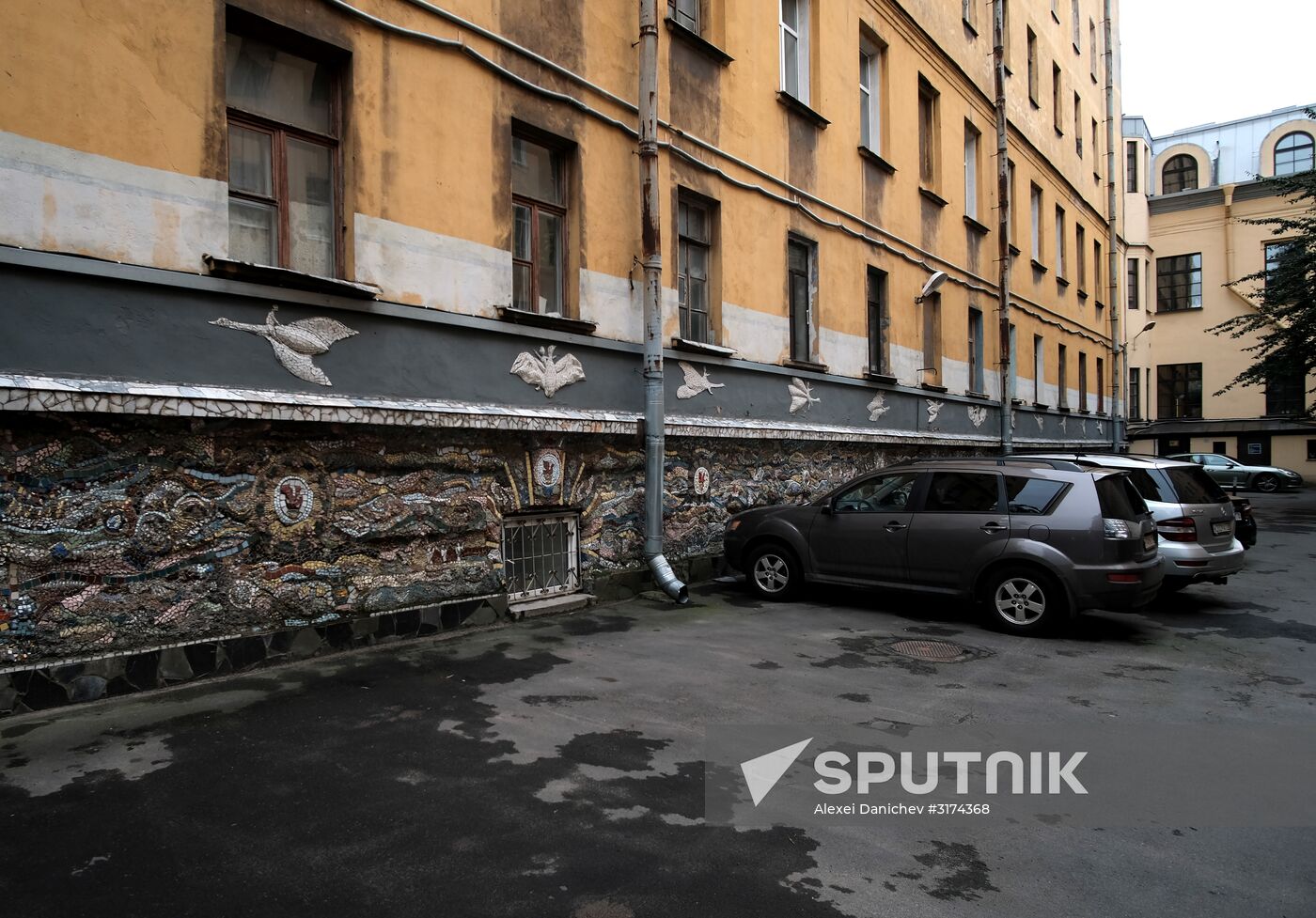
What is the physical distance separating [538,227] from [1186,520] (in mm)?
7564

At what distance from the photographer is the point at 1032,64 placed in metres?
22.5

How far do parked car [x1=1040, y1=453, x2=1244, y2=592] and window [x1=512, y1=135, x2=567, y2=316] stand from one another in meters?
5.91

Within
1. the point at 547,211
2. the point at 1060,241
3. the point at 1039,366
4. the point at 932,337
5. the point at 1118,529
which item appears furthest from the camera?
the point at 1060,241

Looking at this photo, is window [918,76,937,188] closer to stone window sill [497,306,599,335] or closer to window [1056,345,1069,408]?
window [1056,345,1069,408]

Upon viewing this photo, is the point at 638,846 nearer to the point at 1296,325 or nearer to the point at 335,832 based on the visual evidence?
the point at 335,832

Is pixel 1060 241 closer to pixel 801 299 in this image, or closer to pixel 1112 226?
pixel 1112 226

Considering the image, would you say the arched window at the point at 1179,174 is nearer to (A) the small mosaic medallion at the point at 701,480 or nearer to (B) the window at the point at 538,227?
(A) the small mosaic medallion at the point at 701,480

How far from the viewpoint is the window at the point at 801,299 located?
12.4 metres

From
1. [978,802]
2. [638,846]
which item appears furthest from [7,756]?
[978,802]

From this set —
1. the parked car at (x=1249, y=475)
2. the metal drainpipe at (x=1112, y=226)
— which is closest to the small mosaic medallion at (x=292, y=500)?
the metal drainpipe at (x=1112, y=226)

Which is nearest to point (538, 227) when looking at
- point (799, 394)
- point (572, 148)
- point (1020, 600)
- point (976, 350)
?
point (572, 148)

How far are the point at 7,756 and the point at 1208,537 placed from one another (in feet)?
34.6

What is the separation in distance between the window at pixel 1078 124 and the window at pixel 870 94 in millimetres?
14827

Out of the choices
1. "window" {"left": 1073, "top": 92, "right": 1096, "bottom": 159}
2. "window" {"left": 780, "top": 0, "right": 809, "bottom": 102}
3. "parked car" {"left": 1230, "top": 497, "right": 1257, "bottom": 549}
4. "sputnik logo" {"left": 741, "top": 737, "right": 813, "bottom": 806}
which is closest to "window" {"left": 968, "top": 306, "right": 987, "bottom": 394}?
"parked car" {"left": 1230, "top": 497, "right": 1257, "bottom": 549}
